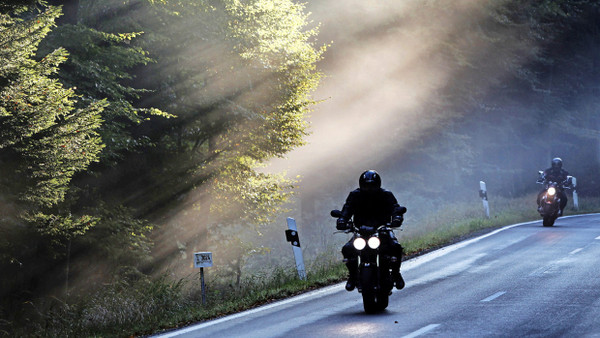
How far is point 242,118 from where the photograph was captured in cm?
2206

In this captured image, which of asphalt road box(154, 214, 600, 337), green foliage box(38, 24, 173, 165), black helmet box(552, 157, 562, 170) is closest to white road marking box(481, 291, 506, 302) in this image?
asphalt road box(154, 214, 600, 337)

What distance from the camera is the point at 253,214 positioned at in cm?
2422

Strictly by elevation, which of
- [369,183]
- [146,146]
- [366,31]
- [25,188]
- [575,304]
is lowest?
[575,304]

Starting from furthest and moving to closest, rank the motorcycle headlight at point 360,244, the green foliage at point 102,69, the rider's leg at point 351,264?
the green foliage at point 102,69, the rider's leg at point 351,264, the motorcycle headlight at point 360,244

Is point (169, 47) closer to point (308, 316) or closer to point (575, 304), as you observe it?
point (308, 316)

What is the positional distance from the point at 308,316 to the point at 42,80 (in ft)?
20.3

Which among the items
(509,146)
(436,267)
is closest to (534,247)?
(436,267)

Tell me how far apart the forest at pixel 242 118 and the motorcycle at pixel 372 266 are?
234 inches

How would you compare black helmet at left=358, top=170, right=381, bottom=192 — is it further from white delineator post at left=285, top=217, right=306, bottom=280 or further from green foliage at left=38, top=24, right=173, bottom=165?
green foliage at left=38, top=24, right=173, bottom=165

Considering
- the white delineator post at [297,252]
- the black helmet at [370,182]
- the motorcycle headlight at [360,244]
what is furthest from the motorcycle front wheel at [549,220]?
the motorcycle headlight at [360,244]

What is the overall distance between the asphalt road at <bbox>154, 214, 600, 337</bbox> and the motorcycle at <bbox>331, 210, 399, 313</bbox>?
0.24 metres

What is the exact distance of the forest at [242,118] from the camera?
13.8 m

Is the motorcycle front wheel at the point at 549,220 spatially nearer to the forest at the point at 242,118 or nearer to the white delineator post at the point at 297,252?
the forest at the point at 242,118

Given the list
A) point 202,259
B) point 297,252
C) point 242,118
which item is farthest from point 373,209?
point 242,118
